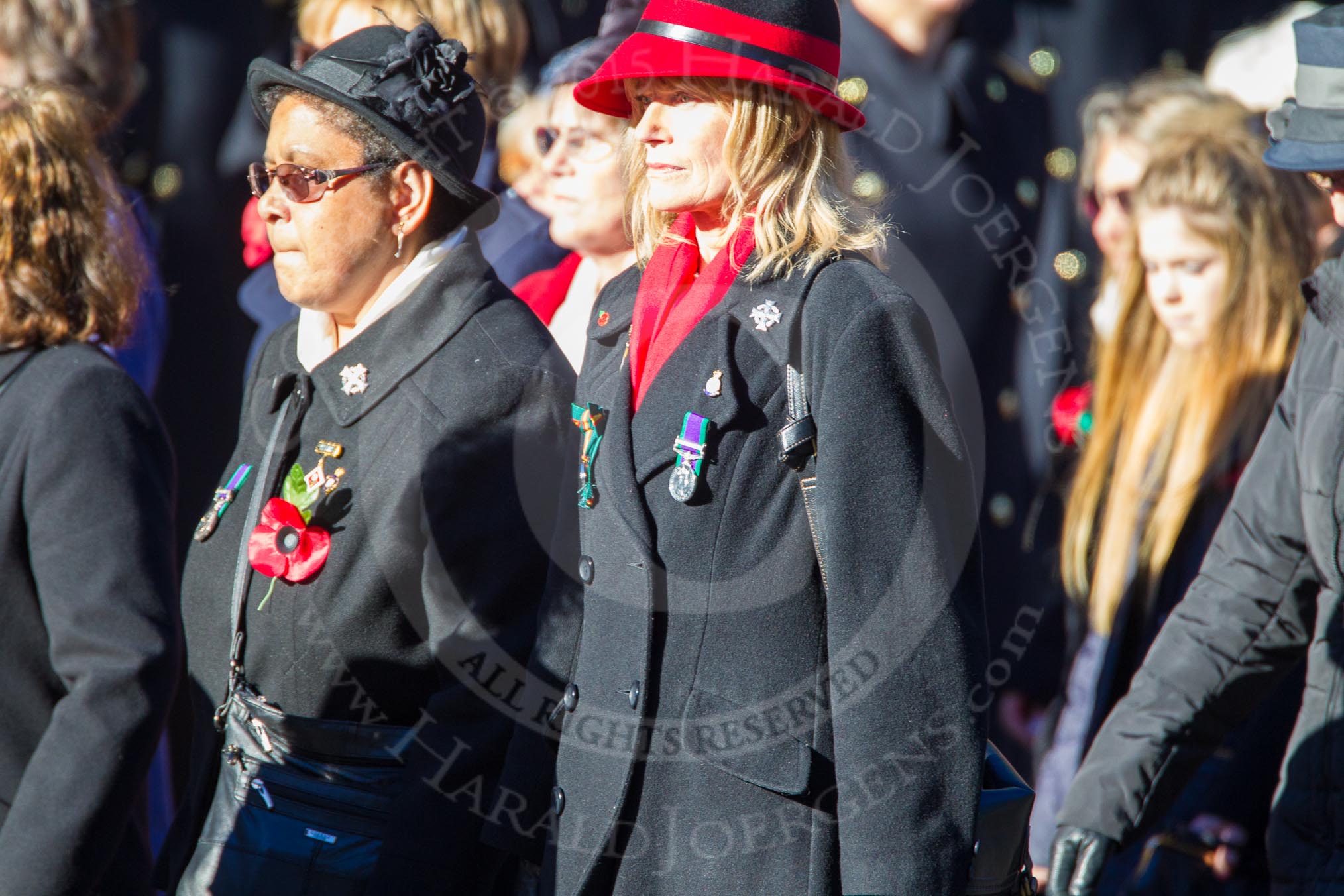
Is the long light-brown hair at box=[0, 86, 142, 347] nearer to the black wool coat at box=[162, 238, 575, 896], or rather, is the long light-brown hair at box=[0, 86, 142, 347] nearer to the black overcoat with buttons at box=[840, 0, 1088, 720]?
the black wool coat at box=[162, 238, 575, 896]

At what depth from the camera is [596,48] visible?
135 inches

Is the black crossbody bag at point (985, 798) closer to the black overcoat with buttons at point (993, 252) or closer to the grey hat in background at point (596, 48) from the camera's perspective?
the grey hat in background at point (596, 48)

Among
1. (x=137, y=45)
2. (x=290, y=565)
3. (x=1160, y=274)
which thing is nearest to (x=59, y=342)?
(x=290, y=565)

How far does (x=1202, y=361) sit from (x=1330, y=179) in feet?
4.03

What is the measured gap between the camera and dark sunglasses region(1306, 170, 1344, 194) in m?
2.57

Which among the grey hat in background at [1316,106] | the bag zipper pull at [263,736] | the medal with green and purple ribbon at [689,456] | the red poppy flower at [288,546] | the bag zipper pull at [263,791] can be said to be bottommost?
the bag zipper pull at [263,791]

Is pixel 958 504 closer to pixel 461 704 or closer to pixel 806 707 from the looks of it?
pixel 806 707

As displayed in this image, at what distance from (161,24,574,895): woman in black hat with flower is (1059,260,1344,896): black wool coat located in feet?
4.03

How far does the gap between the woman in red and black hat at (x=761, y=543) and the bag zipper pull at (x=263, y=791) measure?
0.43 m

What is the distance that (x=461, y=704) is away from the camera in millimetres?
2340

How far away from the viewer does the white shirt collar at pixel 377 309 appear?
257 centimetres

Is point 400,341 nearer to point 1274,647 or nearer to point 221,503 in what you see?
point 221,503

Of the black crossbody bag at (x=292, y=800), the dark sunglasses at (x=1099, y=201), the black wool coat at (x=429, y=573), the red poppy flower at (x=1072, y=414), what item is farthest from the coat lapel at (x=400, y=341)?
the dark sunglasses at (x=1099, y=201)

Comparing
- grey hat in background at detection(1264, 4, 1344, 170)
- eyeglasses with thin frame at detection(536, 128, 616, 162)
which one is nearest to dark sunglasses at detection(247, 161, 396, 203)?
eyeglasses with thin frame at detection(536, 128, 616, 162)
